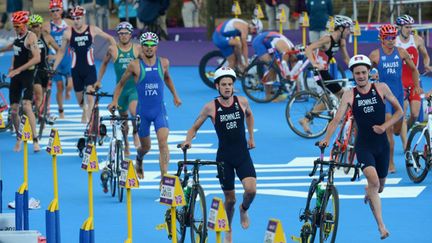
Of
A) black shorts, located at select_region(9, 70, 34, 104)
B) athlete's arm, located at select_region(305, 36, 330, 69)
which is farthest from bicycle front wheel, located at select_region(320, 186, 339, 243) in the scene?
athlete's arm, located at select_region(305, 36, 330, 69)

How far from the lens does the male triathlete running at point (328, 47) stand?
79.2 feet

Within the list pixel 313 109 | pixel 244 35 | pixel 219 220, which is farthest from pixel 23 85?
pixel 219 220

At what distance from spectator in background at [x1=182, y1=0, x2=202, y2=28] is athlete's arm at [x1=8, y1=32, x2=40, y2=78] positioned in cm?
1839

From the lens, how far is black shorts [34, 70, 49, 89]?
80.0ft

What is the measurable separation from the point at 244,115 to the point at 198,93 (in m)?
16.4

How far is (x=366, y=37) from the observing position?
34875 mm

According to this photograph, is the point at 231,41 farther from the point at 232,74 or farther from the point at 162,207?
the point at 232,74

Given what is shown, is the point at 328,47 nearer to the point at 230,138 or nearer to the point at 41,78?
the point at 41,78

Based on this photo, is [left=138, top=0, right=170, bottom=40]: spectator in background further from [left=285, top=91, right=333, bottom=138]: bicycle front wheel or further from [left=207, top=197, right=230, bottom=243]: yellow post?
[left=207, top=197, right=230, bottom=243]: yellow post

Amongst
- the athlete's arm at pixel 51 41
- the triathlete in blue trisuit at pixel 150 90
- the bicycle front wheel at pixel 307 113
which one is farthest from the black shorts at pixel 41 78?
the triathlete in blue trisuit at pixel 150 90

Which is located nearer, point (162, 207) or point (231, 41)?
point (162, 207)

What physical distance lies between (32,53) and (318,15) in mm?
12351

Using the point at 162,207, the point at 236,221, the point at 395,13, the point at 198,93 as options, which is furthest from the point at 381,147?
the point at 395,13

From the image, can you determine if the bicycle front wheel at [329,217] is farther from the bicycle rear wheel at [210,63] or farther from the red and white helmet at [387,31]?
the bicycle rear wheel at [210,63]
